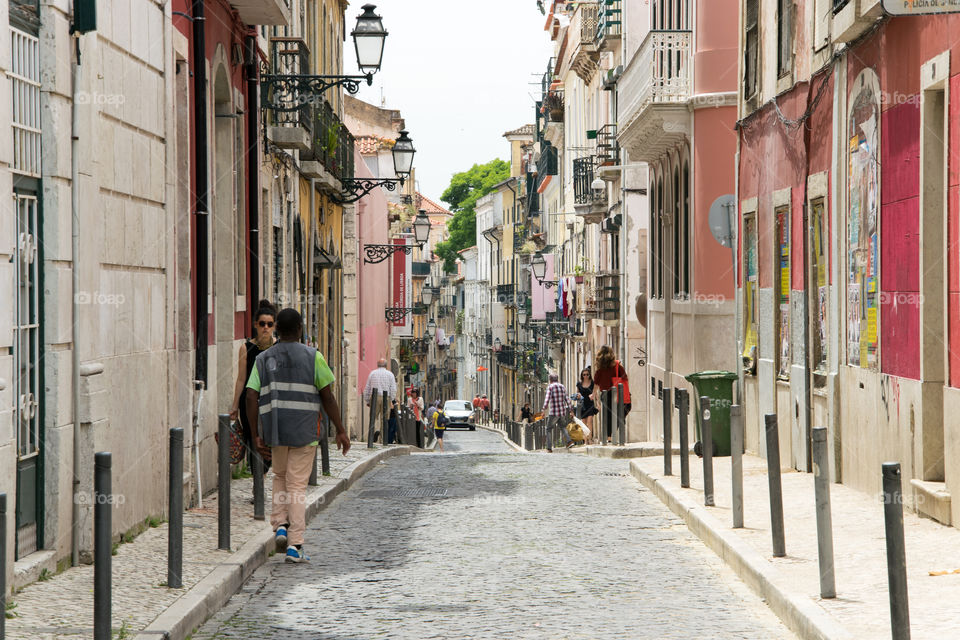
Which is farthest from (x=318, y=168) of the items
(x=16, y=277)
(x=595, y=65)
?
(x=595, y=65)

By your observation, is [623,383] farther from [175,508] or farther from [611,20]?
[175,508]

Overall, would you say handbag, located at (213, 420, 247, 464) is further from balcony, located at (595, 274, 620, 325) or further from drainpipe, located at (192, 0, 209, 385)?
balcony, located at (595, 274, 620, 325)

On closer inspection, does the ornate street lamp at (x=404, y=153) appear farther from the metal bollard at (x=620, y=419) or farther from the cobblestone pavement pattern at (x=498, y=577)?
the cobblestone pavement pattern at (x=498, y=577)

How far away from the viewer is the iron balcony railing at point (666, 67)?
2178 centimetres

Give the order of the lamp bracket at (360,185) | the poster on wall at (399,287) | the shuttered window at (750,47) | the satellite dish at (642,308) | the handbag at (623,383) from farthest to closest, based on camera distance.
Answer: the poster on wall at (399,287) < the satellite dish at (642,308) < the lamp bracket at (360,185) < the handbag at (623,383) < the shuttered window at (750,47)

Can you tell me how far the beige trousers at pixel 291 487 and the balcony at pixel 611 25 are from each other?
26.3 m

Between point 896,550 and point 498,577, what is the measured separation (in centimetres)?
362

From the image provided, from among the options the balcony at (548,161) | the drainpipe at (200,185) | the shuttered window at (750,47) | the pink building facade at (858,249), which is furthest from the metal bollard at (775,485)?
the balcony at (548,161)

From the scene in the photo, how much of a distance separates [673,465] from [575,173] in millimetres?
25676

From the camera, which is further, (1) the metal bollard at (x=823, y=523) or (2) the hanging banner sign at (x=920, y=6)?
(2) the hanging banner sign at (x=920, y=6)

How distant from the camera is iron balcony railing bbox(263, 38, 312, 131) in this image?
61.2 ft

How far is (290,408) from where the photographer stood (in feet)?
31.6

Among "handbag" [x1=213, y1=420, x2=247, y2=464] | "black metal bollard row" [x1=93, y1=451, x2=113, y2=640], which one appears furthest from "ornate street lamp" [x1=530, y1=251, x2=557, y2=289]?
"black metal bollard row" [x1=93, y1=451, x2=113, y2=640]

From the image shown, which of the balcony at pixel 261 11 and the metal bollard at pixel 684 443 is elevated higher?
the balcony at pixel 261 11
